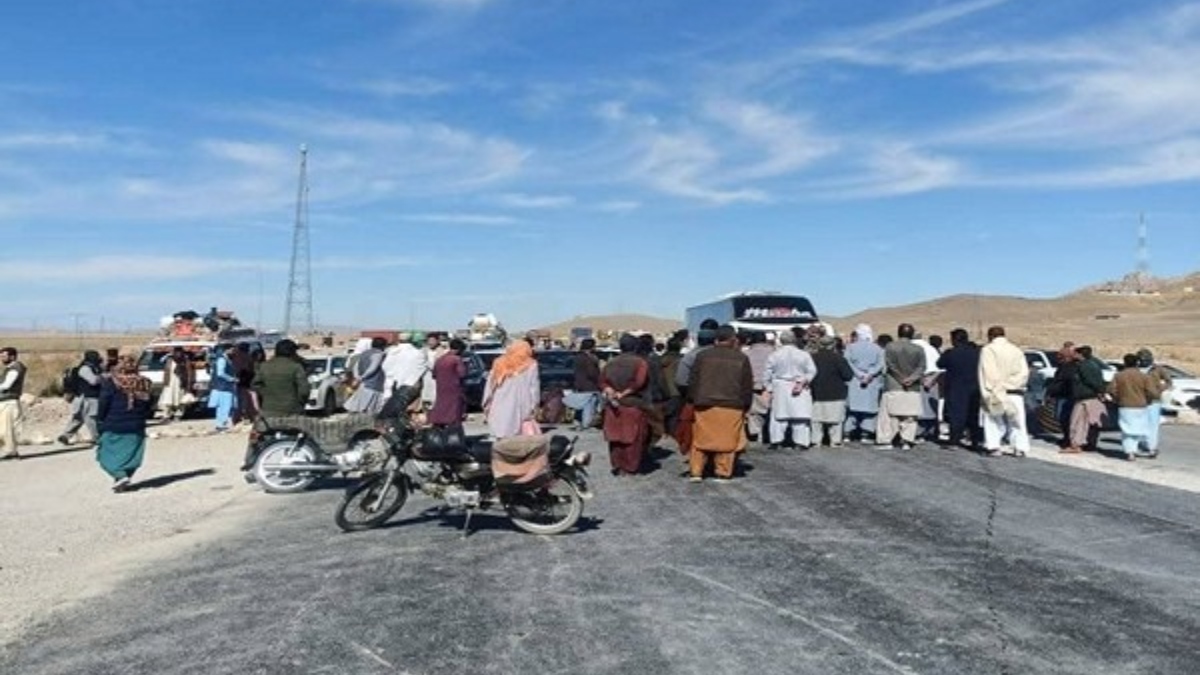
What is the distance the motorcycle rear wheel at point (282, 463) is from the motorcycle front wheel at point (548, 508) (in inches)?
164

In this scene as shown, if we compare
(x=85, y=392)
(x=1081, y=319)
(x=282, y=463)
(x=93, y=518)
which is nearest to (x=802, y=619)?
(x=282, y=463)

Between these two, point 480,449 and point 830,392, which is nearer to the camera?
point 480,449

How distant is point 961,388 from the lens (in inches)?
642

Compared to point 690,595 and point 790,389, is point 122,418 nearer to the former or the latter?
point 690,595

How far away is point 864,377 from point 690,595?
9.86 metres

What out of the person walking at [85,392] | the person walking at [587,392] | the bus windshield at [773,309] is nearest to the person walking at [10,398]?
the person walking at [85,392]

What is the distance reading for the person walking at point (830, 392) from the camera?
16.3m

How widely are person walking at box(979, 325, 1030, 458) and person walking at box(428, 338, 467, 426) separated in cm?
745

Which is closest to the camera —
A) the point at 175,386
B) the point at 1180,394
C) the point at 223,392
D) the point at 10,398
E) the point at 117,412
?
the point at 117,412

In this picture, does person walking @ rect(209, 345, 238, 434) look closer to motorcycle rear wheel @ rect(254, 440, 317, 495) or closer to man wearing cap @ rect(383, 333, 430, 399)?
man wearing cap @ rect(383, 333, 430, 399)

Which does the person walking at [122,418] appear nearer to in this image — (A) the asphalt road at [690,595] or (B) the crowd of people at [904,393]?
(A) the asphalt road at [690,595]

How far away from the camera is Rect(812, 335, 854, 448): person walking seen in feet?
53.6

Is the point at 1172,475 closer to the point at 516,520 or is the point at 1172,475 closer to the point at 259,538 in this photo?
the point at 516,520

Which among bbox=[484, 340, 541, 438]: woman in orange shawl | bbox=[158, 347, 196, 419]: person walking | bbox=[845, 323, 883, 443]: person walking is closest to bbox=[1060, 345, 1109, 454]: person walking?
bbox=[845, 323, 883, 443]: person walking
